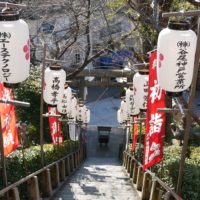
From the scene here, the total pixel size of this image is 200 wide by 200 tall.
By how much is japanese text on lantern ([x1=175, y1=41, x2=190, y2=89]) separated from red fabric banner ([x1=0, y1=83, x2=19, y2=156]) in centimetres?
322

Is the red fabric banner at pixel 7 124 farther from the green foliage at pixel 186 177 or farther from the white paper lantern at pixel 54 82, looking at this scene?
the white paper lantern at pixel 54 82

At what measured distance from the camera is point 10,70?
6.27 meters

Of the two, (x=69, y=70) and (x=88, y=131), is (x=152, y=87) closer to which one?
(x=69, y=70)

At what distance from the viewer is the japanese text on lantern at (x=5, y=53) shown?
6.13m

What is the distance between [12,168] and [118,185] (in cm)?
539

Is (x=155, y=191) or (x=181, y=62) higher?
(x=181, y=62)

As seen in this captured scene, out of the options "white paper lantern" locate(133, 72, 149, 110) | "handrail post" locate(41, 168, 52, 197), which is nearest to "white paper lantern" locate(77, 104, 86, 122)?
"white paper lantern" locate(133, 72, 149, 110)

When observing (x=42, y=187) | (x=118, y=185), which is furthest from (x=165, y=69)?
(x=118, y=185)

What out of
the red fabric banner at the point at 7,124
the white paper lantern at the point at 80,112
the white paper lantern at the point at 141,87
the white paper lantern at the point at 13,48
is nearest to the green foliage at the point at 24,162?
the red fabric banner at the point at 7,124

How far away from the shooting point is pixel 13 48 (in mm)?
6211

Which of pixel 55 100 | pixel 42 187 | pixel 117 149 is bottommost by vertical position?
pixel 117 149

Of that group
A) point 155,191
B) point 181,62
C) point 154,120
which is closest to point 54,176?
point 155,191

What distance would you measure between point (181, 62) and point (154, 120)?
223 centimetres

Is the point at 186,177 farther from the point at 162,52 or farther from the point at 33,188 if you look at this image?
the point at 33,188
